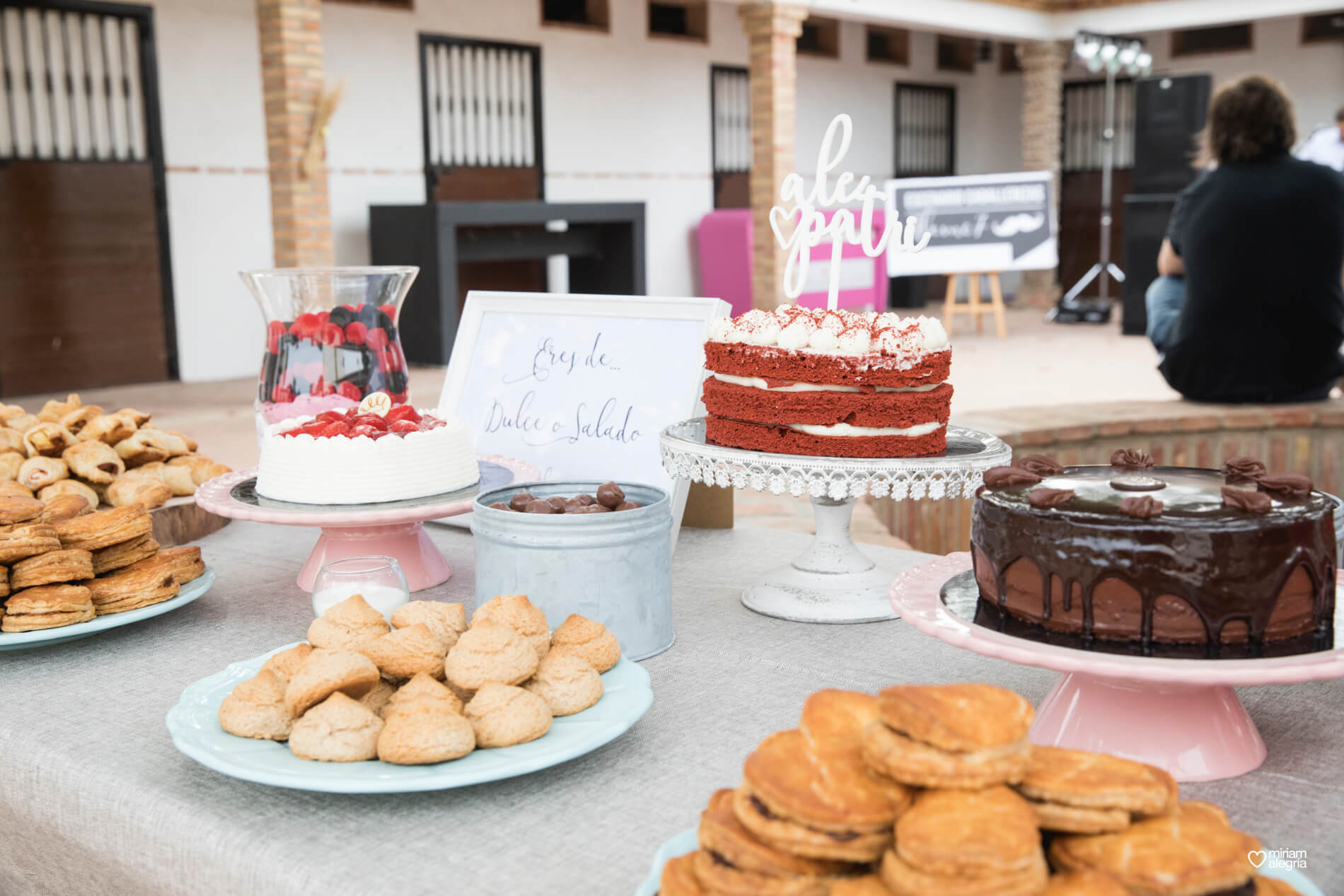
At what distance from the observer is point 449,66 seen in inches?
371

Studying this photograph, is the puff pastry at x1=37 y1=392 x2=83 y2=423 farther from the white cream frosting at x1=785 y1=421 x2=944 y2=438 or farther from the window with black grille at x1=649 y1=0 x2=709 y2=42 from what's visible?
the window with black grille at x1=649 y1=0 x2=709 y2=42

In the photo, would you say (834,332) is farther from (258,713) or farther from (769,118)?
(769,118)

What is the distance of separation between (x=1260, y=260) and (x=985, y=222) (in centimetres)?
703

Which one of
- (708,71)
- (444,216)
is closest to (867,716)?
(444,216)

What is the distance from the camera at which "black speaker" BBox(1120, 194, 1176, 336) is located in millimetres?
9797

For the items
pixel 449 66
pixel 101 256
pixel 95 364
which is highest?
pixel 449 66

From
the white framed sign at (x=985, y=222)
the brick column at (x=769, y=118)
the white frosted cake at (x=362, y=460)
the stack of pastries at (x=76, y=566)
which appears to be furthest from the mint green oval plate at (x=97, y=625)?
the white framed sign at (x=985, y=222)

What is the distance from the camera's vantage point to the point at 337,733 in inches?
33.6

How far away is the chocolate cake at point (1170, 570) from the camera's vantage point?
876 millimetres

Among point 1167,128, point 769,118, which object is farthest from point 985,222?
point 769,118

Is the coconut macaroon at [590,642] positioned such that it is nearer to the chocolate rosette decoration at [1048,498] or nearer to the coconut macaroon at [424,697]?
the coconut macaroon at [424,697]

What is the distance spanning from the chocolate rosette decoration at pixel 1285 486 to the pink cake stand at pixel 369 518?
0.80 m

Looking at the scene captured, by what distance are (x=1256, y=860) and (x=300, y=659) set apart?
2.23 ft

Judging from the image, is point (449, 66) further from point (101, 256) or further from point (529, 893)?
point (529, 893)
